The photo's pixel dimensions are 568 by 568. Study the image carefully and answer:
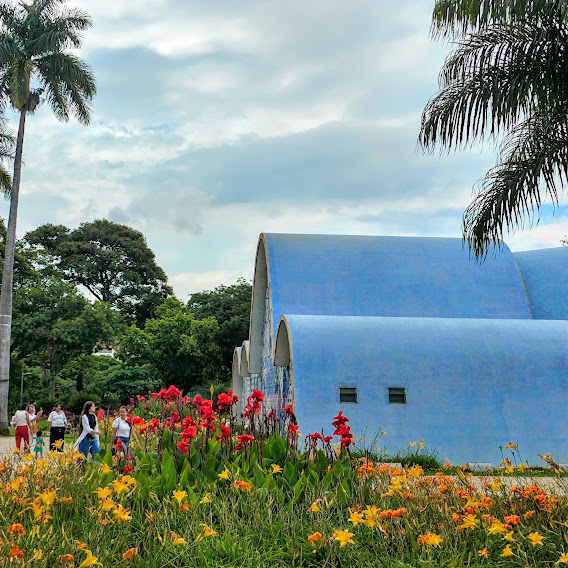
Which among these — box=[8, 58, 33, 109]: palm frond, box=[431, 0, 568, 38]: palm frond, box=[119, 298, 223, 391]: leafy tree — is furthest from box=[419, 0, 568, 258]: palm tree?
box=[119, 298, 223, 391]: leafy tree

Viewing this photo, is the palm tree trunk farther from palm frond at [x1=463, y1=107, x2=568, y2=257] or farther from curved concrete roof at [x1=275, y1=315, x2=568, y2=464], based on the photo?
palm frond at [x1=463, y1=107, x2=568, y2=257]

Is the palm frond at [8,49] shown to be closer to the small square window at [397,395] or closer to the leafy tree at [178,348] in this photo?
the leafy tree at [178,348]

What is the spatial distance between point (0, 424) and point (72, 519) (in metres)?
20.0

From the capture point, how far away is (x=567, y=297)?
18141mm

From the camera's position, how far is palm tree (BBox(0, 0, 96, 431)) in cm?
2227

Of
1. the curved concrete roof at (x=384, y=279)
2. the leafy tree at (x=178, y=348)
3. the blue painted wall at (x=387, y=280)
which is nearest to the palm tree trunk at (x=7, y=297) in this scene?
the curved concrete roof at (x=384, y=279)

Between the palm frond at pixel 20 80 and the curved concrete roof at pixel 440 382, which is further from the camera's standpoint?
the palm frond at pixel 20 80

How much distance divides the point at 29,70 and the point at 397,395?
54.1ft

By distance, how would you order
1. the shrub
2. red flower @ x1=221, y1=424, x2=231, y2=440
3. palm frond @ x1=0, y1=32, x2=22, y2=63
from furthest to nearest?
1. the shrub
2. palm frond @ x1=0, y1=32, x2=22, y2=63
3. red flower @ x1=221, y1=424, x2=231, y2=440

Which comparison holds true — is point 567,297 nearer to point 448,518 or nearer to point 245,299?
point 448,518

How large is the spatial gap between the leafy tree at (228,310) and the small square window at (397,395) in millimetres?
20203

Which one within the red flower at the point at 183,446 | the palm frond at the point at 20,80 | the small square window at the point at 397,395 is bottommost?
the red flower at the point at 183,446

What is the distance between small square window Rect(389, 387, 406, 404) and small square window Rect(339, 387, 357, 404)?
2.36 ft

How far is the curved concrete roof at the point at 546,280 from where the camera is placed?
18094 mm
